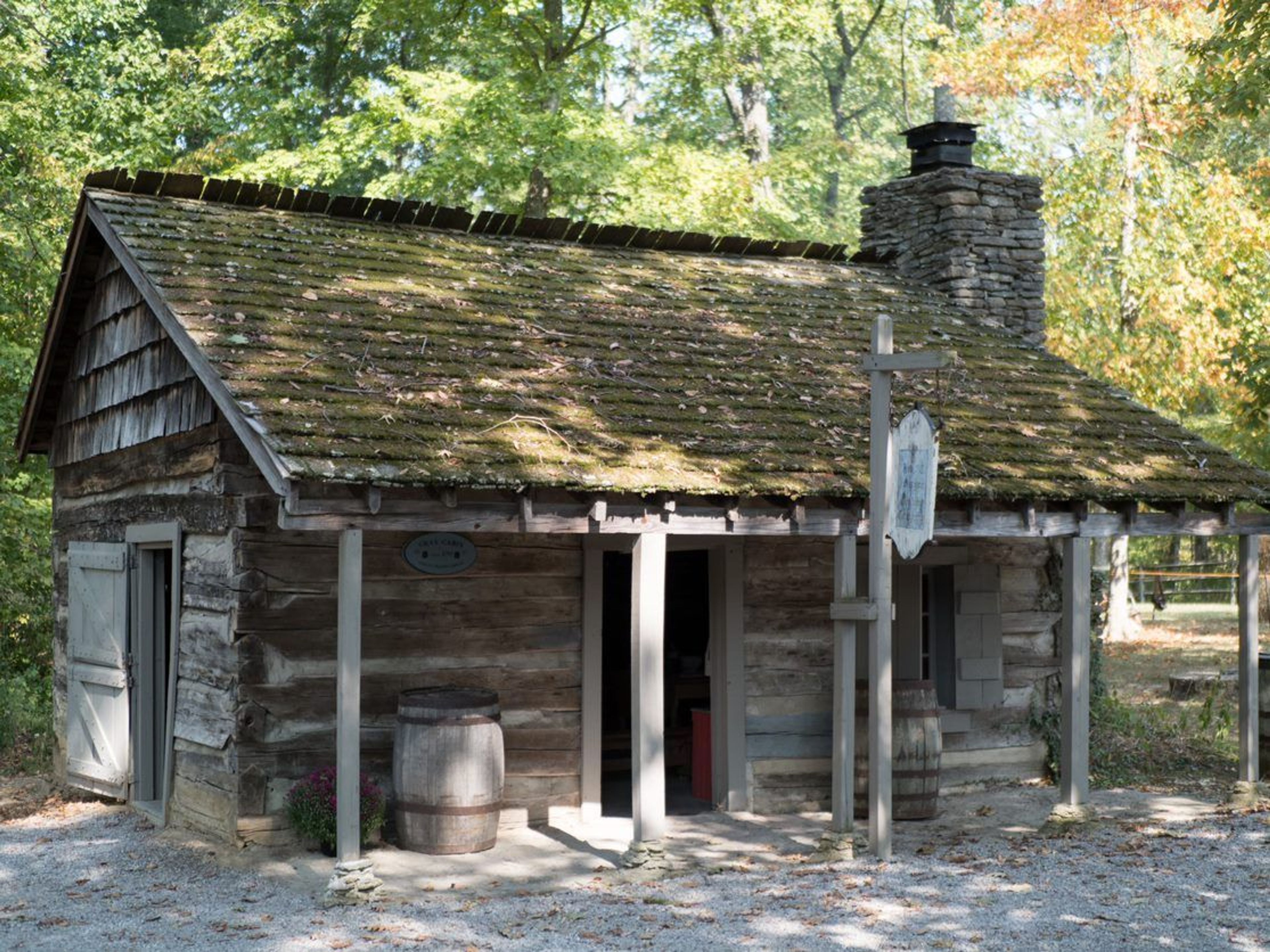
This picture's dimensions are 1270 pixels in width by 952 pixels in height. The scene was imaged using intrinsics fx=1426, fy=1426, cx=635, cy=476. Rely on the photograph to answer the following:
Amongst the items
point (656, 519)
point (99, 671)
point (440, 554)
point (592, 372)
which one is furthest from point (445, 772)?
point (99, 671)

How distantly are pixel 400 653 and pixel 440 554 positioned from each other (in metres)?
0.73

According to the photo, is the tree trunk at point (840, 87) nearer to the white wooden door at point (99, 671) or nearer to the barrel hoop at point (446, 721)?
the white wooden door at point (99, 671)

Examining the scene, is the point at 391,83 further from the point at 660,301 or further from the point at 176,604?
the point at 176,604

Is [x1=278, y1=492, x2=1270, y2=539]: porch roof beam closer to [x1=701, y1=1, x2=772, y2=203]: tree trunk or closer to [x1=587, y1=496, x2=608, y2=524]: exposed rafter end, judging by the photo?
[x1=587, y1=496, x2=608, y2=524]: exposed rafter end

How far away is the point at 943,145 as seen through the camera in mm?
14445

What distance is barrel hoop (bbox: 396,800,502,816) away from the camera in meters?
8.89

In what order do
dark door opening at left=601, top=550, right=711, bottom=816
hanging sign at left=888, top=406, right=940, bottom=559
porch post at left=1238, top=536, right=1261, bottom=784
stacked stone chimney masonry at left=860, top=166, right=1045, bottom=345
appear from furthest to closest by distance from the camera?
stacked stone chimney masonry at left=860, top=166, right=1045, bottom=345
dark door opening at left=601, top=550, right=711, bottom=816
porch post at left=1238, top=536, right=1261, bottom=784
hanging sign at left=888, top=406, right=940, bottom=559

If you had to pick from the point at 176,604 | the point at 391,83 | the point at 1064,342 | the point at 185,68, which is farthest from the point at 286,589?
the point at 391,83

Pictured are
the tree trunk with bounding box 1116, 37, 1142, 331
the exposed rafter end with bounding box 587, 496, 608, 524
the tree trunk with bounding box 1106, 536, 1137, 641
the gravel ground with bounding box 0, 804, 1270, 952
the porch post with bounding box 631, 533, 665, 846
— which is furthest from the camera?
the tree trunk with bounding box 1106, 536, 1137, 641

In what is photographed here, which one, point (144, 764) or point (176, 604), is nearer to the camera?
point (176, 604)

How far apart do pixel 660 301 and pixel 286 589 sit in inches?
164

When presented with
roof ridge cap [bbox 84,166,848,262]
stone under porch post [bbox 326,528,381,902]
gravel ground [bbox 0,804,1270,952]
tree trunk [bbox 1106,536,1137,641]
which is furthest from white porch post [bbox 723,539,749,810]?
tree trunk [bbox 1106,536,1137,641]

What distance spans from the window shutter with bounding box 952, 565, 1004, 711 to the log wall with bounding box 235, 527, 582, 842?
3.36m

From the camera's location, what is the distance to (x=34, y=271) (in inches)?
645
